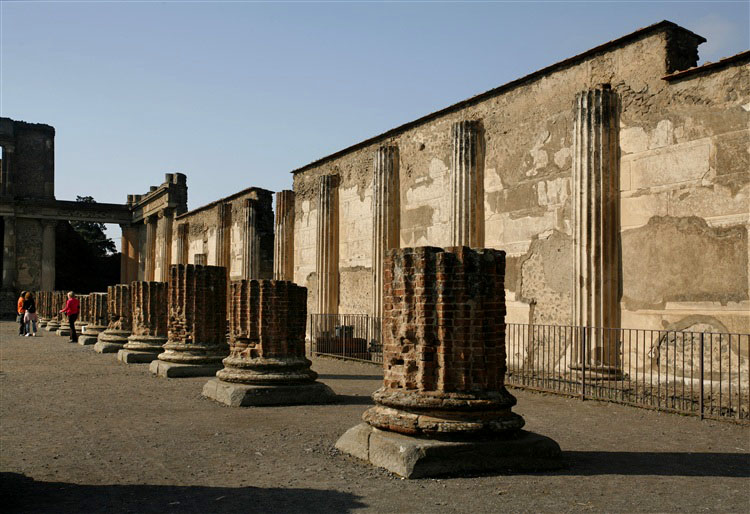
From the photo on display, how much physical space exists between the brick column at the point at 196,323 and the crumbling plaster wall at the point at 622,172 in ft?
15.7

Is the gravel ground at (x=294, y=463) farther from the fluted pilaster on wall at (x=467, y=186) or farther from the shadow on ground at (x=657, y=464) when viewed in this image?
the fluted pilaster on wall at (x=467, y=186)

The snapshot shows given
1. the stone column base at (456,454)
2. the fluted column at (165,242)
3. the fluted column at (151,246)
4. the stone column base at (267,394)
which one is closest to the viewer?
the stone column base at (456,454)

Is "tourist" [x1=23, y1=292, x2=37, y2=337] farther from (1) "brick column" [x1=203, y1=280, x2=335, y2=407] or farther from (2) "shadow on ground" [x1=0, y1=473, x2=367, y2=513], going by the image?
(2) "shadow on ground" [x1=0, y1=473, x2=367, y2=513]

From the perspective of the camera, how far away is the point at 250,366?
29.4ft

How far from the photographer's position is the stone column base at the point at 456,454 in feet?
16.8

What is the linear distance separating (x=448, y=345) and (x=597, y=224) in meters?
5.80

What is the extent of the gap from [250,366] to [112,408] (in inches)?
65.8

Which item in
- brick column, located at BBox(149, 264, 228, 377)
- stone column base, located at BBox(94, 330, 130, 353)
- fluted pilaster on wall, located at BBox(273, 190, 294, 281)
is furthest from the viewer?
fluted pilaster on wall, located at BBox(273, 190, 294, 281)

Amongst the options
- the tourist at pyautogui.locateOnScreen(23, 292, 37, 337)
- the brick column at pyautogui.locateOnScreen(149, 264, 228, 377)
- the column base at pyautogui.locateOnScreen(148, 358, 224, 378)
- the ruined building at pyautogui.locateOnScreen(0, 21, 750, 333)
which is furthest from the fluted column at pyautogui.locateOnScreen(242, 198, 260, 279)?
the column base at pyautogui.locateOnScreen(148, 358, 224, 378)

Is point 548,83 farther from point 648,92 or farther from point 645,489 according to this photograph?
point 645,489

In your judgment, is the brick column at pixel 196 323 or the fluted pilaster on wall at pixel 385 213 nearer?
the brick column at pixel 196 323

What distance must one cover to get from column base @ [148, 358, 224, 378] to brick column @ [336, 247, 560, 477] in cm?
611

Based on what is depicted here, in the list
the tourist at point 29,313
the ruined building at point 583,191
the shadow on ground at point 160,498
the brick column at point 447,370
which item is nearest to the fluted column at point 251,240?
the ruined building at point 583,191

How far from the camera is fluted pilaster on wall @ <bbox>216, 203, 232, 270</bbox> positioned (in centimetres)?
2559
